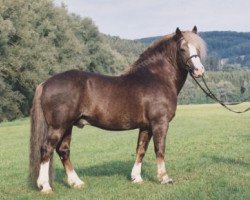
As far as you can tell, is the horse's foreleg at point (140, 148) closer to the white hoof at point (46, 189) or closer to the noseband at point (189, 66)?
the noseband at point (189, 66)

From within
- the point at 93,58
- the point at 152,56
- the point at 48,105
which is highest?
the point at 152,56

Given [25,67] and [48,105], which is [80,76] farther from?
[25,67]

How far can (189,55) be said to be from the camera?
33.7 ft

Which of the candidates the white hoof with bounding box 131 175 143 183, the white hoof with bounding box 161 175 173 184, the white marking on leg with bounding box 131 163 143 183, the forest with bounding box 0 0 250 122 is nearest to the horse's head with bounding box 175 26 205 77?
the white hoof with bounding box 161 175 173 184

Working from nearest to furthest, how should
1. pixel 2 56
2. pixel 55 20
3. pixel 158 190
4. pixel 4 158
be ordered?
pixel 158 190 < pixel 4 158 < pixel 2 56 < pixel 55 20

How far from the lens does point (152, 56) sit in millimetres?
10891

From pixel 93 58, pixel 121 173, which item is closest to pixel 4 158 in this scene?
pixel 121 173

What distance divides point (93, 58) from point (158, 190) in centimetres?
7520

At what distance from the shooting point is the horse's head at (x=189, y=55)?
10067mm

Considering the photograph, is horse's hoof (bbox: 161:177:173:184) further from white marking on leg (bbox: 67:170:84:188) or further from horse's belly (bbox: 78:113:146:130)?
white marking on leg (bbox: 67:170:84:188)

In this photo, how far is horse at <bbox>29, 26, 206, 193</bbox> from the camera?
9.72 meters

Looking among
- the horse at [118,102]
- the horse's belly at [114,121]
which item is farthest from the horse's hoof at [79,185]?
the horse's belly at [114,121]

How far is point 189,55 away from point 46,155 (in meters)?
3.78

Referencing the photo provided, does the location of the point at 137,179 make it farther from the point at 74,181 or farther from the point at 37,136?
the point at 37,136
